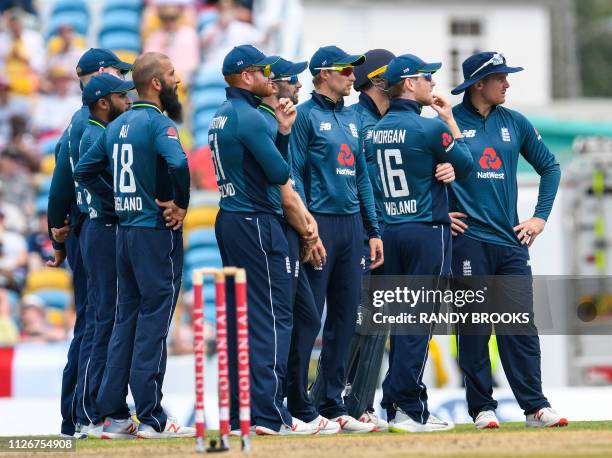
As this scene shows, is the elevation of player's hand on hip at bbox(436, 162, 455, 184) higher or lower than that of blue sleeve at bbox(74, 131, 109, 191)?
lower

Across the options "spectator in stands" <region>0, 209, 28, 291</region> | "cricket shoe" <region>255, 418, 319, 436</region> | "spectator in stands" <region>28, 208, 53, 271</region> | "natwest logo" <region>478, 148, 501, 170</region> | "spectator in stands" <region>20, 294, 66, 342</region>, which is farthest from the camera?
"spectator in stands" <region>28, 208, 53, 271</region>

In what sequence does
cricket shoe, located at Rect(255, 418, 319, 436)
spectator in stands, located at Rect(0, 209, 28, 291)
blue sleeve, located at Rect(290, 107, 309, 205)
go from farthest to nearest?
1. spectator in stands, located at Rect(0, 209, 28, 291)
2. blue sleeve, located at Rect(290, 107, 309, 205)
3. cricket shoe, located at Rect(255, 418, 319, 436)

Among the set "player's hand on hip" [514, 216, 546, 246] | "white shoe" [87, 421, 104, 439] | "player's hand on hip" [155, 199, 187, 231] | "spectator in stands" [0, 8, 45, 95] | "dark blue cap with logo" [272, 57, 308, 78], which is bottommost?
"white shoe" [87, 421, 104, 439]

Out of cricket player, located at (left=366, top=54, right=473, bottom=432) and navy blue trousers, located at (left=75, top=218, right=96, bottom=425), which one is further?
navy blue trousers, located at (left=75, top=218, right=96, bottom=425)

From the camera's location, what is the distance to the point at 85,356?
10.2 meters

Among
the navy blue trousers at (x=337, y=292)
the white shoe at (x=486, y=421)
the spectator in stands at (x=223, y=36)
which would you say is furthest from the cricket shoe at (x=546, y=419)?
the spectator in stands at (x=223, y=36)

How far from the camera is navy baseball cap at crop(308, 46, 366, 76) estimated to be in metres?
10.2

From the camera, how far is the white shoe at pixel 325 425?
966 centimetres

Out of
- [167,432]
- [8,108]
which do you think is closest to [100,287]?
[167,432]

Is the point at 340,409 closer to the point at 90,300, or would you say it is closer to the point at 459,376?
the point at 90,300

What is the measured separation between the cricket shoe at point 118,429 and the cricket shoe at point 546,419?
9.13 feet

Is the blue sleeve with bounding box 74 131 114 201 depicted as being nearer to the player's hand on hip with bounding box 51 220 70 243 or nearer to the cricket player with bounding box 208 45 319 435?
the player's hand on hip with bounding box 51 220 70 243

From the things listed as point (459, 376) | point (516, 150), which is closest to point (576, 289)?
point (459, 376)

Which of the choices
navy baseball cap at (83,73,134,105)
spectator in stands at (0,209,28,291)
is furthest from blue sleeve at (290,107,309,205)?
spectator in stands at (0,209,28,291)
